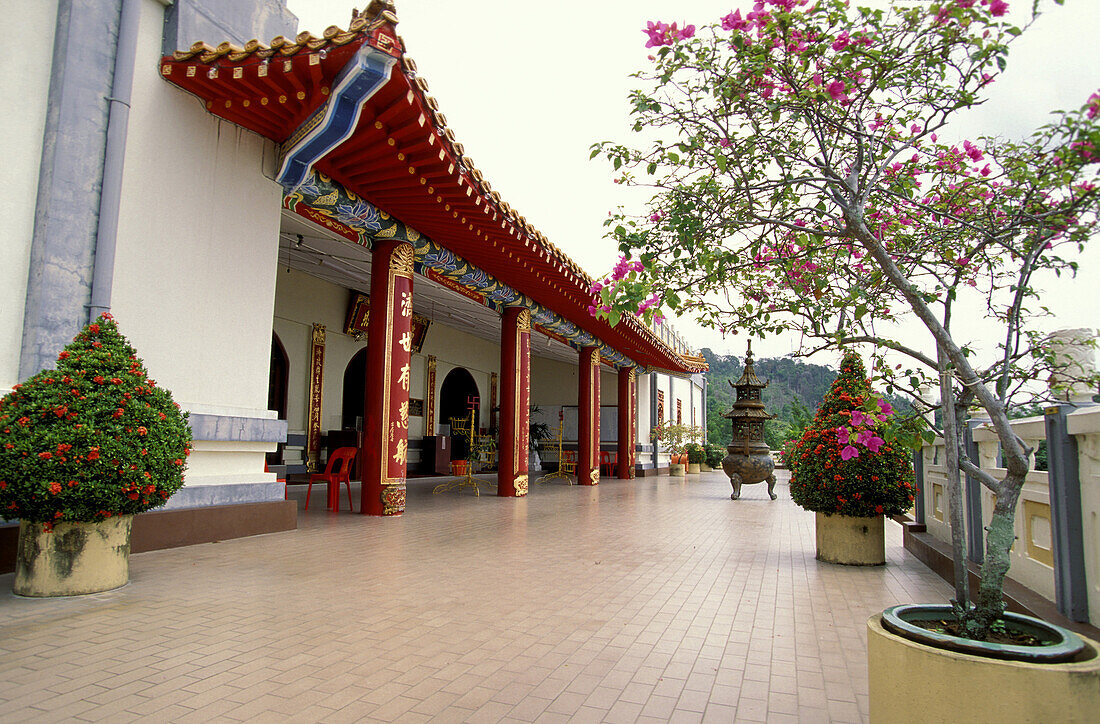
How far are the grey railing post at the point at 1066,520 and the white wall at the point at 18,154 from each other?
605 centimetres

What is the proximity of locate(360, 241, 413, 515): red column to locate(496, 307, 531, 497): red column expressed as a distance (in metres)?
3.62

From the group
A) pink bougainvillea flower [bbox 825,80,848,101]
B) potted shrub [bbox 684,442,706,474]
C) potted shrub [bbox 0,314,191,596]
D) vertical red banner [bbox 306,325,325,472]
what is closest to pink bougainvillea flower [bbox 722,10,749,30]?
pink bougainvillea flower [bbox 825,80,848,101]

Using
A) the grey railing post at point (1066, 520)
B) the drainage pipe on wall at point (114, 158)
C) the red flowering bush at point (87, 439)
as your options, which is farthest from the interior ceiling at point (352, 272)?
the grey railing post at point (1066, 520)

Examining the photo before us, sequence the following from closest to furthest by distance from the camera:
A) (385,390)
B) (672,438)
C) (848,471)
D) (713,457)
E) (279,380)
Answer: (848,471) → (385,390) → (279,380) → (672,438) → (713,457)

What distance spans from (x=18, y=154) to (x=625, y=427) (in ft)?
52.7

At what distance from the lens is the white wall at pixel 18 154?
4.27 metres

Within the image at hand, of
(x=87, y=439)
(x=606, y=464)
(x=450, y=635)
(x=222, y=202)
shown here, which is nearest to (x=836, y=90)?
(x=450, y=635)

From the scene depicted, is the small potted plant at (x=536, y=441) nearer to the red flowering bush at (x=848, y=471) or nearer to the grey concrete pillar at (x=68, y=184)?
the red flowering bush at (x=848, y=471)

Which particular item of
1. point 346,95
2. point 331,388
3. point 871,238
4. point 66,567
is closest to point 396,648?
point 66,567

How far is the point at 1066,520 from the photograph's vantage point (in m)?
3.15

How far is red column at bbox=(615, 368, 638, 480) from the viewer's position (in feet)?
62.2

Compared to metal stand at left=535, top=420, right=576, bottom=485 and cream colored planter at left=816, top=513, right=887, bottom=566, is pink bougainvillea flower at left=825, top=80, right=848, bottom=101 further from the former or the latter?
metal stand at left=535, top=420, right=576, bottom=485

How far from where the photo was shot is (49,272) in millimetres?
4379

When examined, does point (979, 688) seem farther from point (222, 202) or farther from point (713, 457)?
point (713, 457)
